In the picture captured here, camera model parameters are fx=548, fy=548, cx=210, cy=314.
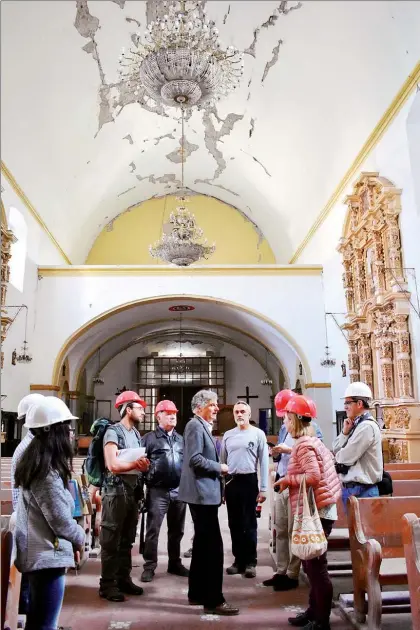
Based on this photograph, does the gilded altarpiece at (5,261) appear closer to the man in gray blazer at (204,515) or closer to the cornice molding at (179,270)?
the cornice molding at (179,270)

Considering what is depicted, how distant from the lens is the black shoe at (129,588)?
459cm

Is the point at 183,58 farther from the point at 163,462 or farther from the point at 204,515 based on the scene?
the point at 204,515

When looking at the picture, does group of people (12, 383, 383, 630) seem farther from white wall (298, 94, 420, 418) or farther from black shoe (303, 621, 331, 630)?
white wall (298, 94, 420, 418)

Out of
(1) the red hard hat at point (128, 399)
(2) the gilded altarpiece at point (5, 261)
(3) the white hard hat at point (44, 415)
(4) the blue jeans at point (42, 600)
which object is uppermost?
(2) the gilded altarpiece at point (5, 261)

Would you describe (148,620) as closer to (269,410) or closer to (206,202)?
(206,202)

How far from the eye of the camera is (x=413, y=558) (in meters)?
3.15

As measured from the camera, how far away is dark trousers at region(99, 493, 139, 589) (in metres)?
4.43

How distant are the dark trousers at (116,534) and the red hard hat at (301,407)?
1.69 metres

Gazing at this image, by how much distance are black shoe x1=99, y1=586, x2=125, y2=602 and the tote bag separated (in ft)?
5.72

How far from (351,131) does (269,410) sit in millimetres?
13488

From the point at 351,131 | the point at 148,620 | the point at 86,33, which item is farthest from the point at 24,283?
the point at 148,620

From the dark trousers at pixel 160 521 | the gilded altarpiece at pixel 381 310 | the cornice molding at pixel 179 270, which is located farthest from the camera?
the cornice molding at pixel 179 270

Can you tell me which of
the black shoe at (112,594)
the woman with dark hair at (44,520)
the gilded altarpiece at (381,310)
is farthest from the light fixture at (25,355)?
the woman with dark hair at (44,520)

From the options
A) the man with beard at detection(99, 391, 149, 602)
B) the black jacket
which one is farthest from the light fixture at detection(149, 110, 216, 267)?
the man with beard at detection(99, 391, 149, 602)
